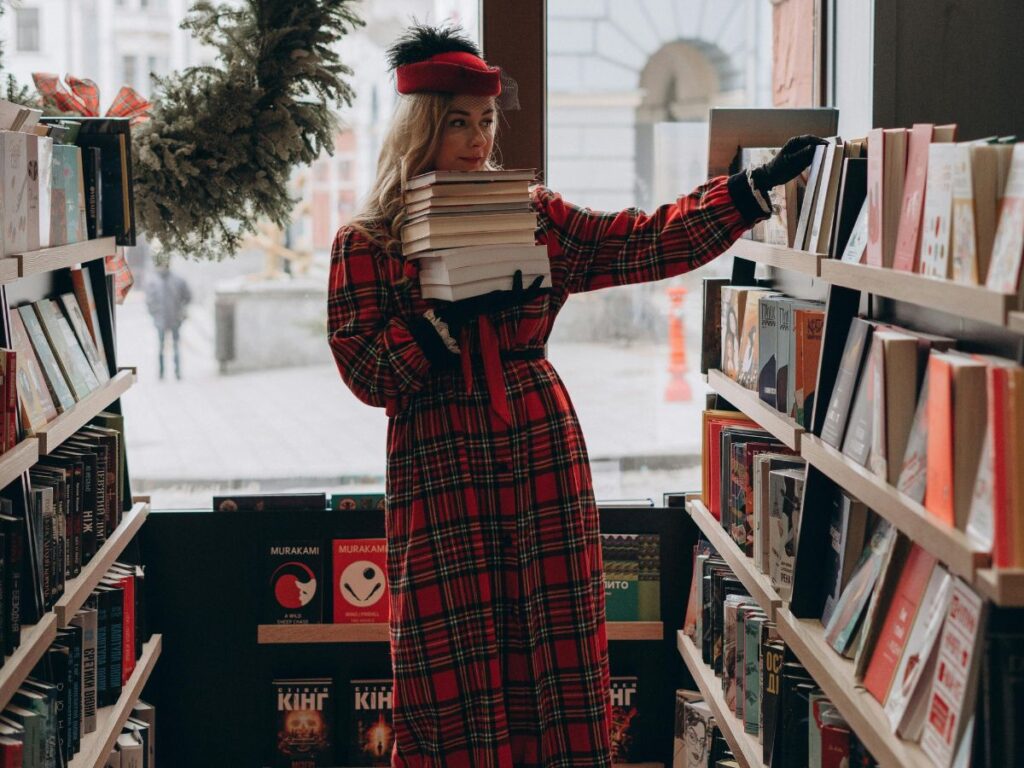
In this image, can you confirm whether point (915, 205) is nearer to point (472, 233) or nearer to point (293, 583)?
point (472, 233)

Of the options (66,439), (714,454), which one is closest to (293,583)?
(66,439)

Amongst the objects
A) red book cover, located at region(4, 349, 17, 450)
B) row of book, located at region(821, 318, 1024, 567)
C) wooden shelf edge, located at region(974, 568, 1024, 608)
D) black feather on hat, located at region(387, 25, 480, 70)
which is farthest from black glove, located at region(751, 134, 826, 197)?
red book cover, located at region(4, 349, 17, 450)

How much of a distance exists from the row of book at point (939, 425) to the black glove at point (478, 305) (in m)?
0.65

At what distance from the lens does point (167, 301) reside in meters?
3.34

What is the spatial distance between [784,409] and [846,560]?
424 millimetres

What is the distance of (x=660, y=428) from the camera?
11.2 feet

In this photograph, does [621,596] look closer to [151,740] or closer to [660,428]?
[660,428]

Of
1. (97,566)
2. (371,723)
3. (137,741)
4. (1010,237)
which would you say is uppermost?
(1010,237)

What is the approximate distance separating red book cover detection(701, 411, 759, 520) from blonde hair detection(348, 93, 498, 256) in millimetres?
918

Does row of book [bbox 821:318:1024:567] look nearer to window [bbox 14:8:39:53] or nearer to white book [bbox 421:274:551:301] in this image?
white book [bbox 421:274:551:301]

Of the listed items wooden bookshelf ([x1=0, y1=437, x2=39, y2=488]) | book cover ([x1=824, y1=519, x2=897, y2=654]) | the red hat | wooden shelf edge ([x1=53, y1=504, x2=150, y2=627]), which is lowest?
wooden shelf edge ([x1=53, y1=504, x2=150, y2=627])

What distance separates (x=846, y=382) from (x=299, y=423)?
1.88 metres

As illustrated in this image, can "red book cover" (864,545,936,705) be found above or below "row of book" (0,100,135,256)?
below

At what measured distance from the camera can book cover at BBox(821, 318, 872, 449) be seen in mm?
1944
